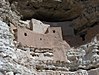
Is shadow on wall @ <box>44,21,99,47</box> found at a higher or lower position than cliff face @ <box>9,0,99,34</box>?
lower

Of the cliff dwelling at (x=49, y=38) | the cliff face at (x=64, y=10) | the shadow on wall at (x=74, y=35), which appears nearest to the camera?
the cliff dwelling at (x=49, y=38)

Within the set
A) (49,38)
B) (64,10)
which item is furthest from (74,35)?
(49,38)

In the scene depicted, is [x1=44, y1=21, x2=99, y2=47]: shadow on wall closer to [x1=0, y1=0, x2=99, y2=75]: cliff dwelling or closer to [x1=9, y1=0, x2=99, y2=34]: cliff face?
[x1=0, y1=0, x2=99, y2=75]: cliff dwelling

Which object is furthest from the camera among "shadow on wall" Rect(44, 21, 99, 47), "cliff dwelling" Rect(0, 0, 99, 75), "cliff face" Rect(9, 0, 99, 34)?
"shadow on wall" Rect(44, 21, 99, 47)

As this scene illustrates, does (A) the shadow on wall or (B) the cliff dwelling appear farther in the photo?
(A) the shadow on wall

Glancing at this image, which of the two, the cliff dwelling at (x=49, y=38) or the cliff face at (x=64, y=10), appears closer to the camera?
the cliff dwelling at (x=49, y=38)

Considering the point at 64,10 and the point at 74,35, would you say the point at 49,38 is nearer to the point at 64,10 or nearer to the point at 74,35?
the point at 64,10

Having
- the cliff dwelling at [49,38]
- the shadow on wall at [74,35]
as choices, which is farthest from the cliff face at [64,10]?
the shadow on wall at [74,35]

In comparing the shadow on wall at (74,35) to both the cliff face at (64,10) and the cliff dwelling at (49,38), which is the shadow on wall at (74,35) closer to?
the cliff dwelling at (49,38)

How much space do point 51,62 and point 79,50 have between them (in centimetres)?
215

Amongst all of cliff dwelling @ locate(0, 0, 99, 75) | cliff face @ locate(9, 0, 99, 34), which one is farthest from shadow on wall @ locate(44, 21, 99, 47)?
cliff face @ locate(9, 0, 99, 34)

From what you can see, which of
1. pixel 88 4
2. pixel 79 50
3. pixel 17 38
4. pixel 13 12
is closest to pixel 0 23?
pixel 17 38

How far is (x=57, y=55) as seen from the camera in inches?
555

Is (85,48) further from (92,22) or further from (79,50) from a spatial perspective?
(92,22)
